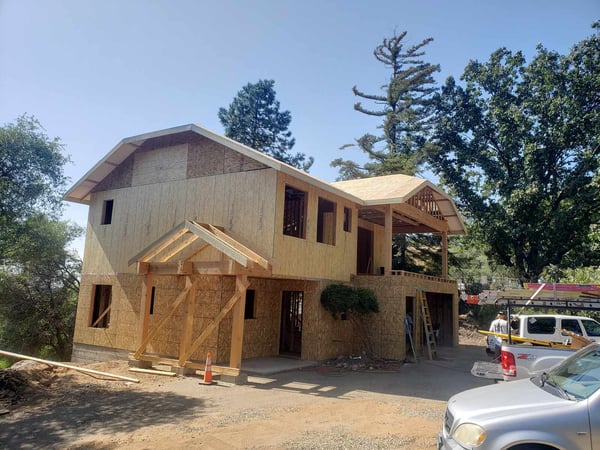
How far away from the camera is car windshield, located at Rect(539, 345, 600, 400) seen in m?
4.16

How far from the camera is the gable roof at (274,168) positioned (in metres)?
13.0

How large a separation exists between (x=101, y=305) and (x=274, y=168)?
9.73m

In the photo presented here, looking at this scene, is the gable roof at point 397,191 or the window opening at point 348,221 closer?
the gable roof at point 397,191

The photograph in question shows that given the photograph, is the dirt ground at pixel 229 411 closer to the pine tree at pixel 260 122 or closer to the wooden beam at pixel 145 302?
the wooden beam at pixel 145 302

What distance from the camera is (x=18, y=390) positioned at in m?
9.09

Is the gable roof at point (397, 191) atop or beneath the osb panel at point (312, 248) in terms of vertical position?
atop

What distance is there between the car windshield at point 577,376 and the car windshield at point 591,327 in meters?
10.1

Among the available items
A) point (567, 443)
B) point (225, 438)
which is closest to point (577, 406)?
point (567, 443)

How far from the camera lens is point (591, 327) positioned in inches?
521

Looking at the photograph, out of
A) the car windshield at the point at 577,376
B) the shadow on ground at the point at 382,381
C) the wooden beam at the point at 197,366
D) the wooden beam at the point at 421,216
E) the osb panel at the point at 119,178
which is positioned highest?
the osb panel at the point at 119,178

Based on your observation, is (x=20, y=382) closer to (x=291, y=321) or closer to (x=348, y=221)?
(x=291, y=321)

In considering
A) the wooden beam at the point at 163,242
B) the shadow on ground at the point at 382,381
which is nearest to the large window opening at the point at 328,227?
the shadow on ground at the point at 382,381

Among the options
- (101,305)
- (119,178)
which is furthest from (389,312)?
(119,178)

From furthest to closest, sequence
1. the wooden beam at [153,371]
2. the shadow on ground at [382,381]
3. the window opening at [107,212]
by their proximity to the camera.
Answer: the window opening at [107,212], the wooden beam at [153,371], the shadow on ground at [382,381]
